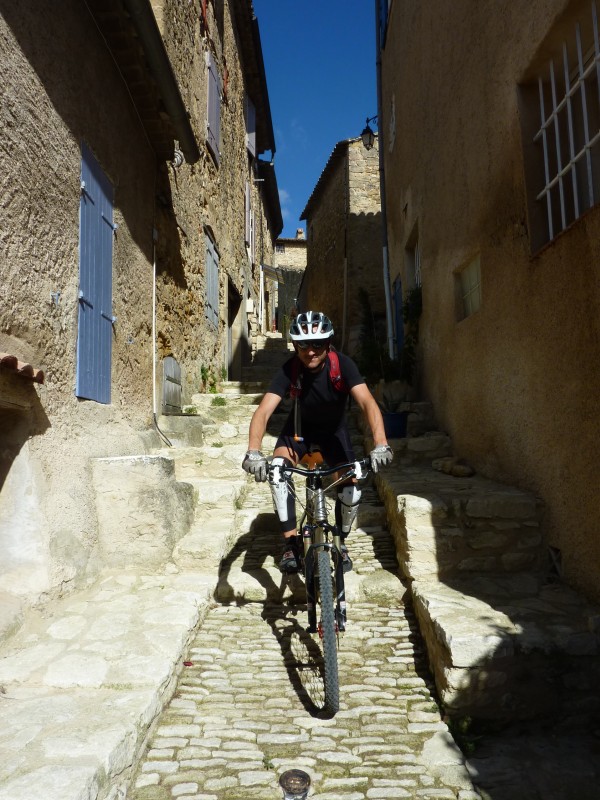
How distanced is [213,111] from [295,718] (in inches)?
372

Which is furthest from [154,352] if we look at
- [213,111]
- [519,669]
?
[213,111]

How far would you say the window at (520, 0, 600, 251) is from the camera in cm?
345

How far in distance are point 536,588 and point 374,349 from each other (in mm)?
5122

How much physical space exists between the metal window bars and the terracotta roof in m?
3.33

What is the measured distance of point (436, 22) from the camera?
21.2 ft

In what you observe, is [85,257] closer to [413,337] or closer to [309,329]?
[309,329]

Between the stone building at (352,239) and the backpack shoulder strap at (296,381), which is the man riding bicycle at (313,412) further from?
the stone building at (352,239)

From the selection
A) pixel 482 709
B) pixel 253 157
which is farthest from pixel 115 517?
pixel 253 157

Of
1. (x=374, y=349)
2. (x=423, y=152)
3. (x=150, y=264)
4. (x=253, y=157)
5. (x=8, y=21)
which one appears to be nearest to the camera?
(x=8, y=21)

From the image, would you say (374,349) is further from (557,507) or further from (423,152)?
(557,507)

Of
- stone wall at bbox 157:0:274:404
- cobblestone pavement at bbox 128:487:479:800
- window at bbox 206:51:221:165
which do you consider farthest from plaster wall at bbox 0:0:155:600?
window at bbox 206:51:221:165

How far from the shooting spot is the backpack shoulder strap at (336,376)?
3.56 meters

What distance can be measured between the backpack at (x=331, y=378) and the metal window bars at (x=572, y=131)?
1.69 meters

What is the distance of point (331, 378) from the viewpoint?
3.56 m
